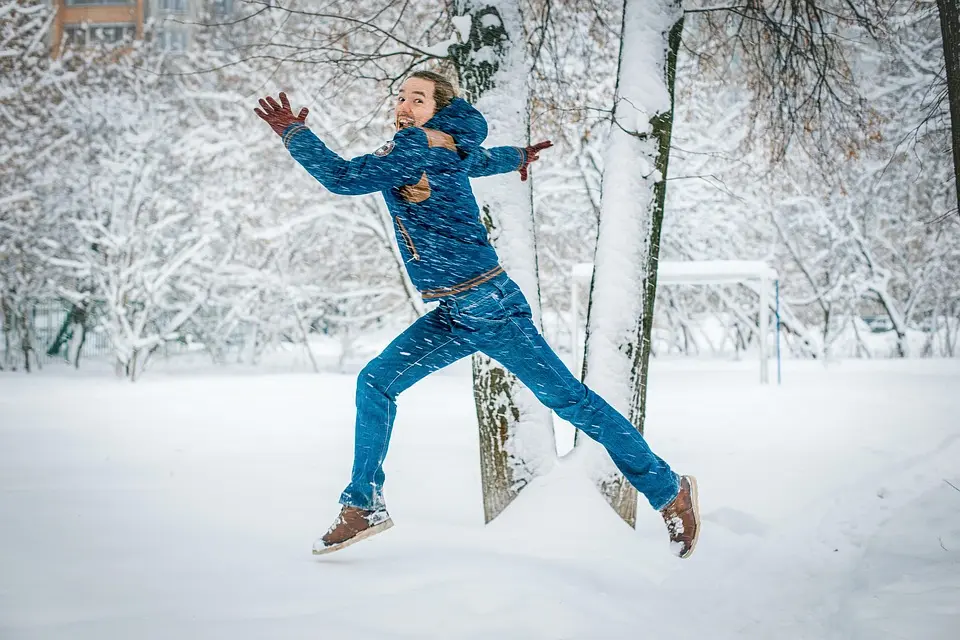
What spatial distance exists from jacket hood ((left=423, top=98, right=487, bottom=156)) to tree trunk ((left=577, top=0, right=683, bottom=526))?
1171 mm

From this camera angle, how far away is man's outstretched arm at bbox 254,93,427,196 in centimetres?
233

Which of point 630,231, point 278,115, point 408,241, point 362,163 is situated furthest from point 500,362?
point 630,231

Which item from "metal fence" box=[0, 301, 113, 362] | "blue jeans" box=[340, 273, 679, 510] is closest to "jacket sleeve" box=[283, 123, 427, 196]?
"blue jeans" box=[340, 273, 679, 510]

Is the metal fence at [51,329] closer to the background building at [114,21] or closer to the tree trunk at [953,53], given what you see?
the background building at [114,21]

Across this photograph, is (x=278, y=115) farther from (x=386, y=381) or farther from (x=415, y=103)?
(x=386, y=381)

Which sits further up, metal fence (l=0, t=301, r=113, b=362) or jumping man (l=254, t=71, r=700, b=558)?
jumping man (l=254, t=71, r=700, b=558)

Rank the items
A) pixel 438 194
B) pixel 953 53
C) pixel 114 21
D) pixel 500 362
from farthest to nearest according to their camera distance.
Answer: pixel 114 21 < pixel 953 53 < pixel 500 362 < pixel 438 194

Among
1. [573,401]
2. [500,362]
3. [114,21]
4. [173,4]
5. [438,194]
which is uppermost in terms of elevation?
[114,21]

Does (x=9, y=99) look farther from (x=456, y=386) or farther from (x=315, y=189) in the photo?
(x=456, y=386)

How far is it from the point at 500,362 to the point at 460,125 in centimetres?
84

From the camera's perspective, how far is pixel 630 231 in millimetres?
3615

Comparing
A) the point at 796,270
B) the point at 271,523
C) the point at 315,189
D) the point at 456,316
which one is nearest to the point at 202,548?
the point at 271,523

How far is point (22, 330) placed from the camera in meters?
15.7

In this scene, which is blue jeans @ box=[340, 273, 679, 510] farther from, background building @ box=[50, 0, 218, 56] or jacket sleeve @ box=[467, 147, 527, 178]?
background building @ box=[50, 0, 218, 56]
